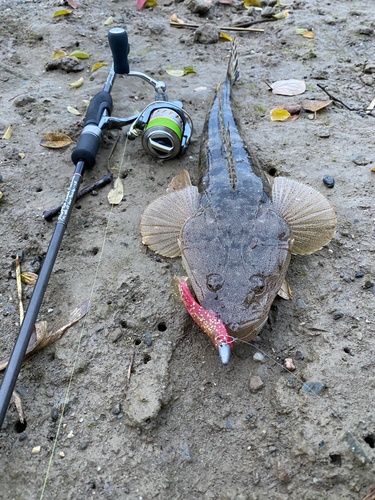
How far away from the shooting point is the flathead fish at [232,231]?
2316 millimetres

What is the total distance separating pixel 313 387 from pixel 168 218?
172 cm

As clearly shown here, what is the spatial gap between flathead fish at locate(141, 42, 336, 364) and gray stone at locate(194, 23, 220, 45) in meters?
3.05

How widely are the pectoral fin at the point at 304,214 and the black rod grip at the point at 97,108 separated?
78.1 inches

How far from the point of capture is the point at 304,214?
10.2ft

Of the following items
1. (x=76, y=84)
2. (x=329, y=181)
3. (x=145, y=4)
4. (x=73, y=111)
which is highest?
(x=145, y=4)

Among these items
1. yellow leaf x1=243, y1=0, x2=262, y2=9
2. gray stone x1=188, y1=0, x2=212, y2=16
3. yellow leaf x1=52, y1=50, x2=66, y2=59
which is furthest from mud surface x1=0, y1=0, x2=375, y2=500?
yellow leaf x1=243, y1=0, x2=262, y2=9

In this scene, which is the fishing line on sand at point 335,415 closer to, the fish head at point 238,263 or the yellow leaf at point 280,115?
the fish head at point 238,263

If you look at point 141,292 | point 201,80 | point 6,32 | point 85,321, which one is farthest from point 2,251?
point 6,32

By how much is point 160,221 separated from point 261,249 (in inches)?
40.2

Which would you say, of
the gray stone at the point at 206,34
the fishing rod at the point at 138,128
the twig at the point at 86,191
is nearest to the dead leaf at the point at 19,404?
the fishing rod at the point at 138,128

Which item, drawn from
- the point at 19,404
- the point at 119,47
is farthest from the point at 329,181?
the point at 19,404

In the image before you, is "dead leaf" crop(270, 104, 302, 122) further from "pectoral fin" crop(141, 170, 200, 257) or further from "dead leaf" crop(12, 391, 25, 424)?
"dead leaf" crop(12, 391, 25, 424)

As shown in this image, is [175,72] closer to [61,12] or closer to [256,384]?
[61,12]

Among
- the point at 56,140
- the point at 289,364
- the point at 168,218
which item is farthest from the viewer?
the point at 56,140
